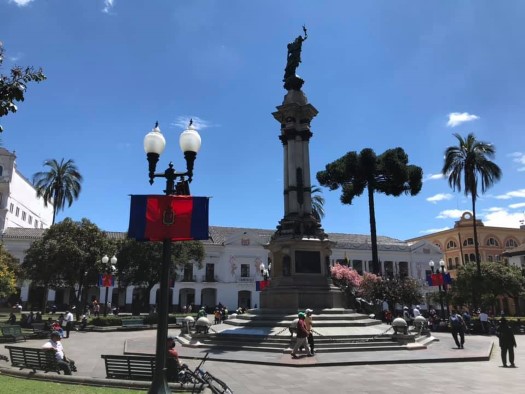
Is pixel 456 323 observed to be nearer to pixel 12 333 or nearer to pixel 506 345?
pixel 506 345

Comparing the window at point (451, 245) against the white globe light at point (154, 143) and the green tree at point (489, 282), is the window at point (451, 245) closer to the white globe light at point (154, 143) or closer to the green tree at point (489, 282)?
the green tree at point (489, 282)

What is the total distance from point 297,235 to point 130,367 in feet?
38.6

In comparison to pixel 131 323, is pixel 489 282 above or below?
above

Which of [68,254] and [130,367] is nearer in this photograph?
[130,367]

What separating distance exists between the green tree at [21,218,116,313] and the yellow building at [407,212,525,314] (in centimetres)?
5274

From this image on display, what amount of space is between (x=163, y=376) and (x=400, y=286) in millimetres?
24180

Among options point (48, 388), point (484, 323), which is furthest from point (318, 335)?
point (484, 323)

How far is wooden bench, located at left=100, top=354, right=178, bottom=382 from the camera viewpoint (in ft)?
30.6

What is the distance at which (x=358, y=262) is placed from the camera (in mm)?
61969

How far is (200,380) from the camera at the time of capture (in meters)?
8.03

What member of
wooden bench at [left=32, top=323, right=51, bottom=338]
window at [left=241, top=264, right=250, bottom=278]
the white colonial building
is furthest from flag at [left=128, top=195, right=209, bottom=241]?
window at [left=241, top=264, right=250, bottom=278]

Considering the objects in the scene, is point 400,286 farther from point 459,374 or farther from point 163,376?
point 163,376

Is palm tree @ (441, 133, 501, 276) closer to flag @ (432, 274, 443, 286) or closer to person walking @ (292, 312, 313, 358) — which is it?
flag @ (432, 274, 443, 286)

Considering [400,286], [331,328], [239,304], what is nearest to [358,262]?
[239,304]
